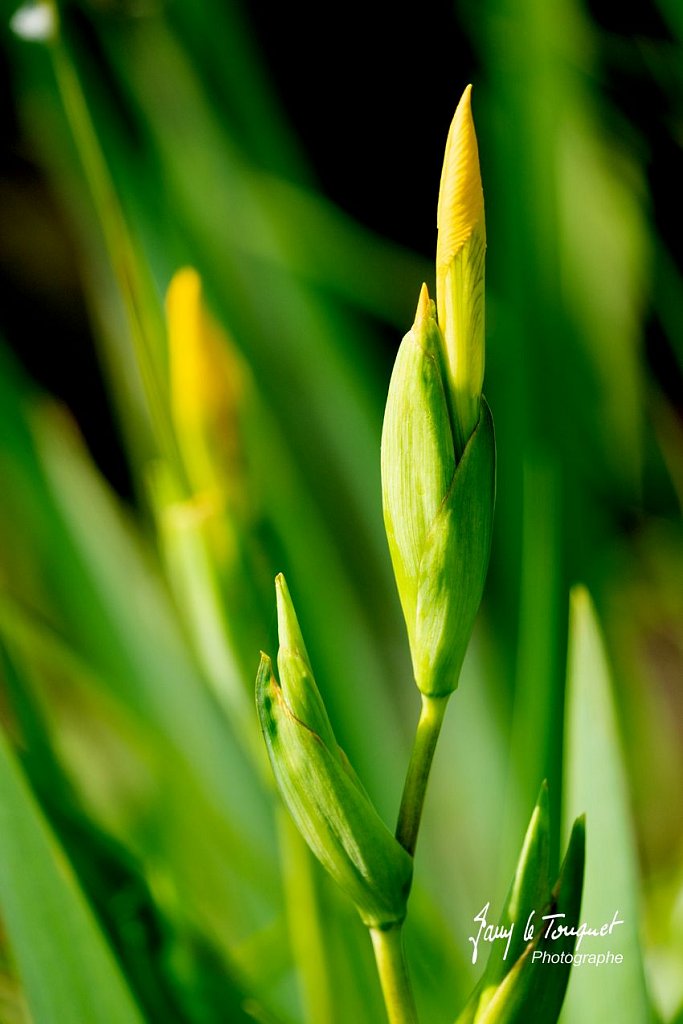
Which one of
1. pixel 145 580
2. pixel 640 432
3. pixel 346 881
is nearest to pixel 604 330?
pixel 640 432

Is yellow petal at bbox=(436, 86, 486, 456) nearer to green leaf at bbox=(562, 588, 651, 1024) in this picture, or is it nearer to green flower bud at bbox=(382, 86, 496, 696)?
green flower bud at bbox=(382, 86, 496, 696)

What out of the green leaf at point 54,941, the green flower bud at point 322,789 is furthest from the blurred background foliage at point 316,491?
the green flower bud at point 322,789

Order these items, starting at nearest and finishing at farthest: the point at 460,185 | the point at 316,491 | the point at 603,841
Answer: the point at 460,185, the point at 603,841, the point at 316,491

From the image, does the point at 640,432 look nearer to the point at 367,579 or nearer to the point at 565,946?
the point at 367,579

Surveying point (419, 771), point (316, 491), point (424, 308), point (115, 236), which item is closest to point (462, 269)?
point (424, 308)

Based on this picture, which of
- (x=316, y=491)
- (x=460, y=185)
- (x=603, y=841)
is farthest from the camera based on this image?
(x=316, y=491)

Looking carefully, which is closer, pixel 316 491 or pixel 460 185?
pixel 460 185

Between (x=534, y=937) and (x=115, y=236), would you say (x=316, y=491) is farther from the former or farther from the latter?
(x=534, y=937)

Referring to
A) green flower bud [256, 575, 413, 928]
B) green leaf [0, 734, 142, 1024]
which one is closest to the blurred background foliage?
green leaf [0, 734, 142, 1024]
